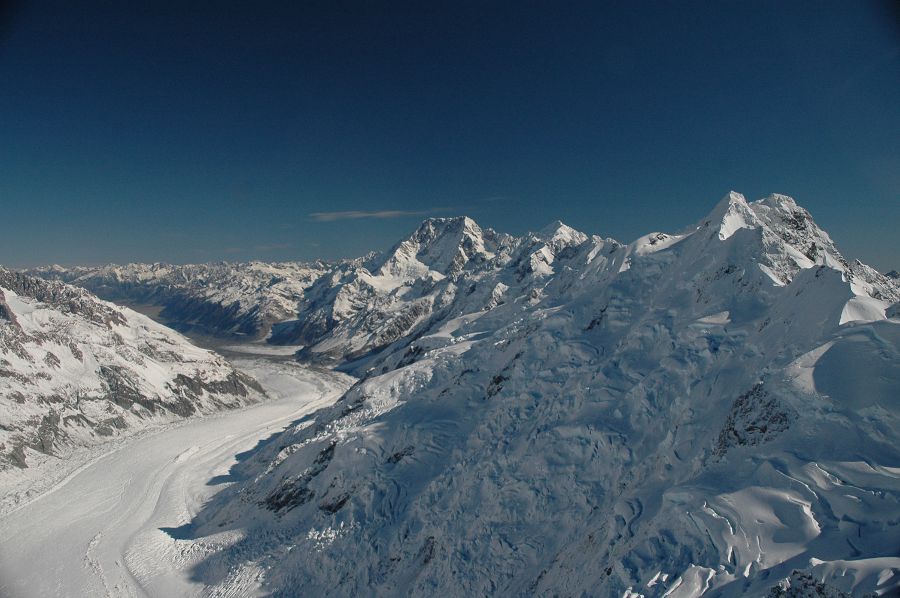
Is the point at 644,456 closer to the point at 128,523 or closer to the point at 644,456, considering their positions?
the point at 644,456

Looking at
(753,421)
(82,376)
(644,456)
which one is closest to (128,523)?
(644,456)

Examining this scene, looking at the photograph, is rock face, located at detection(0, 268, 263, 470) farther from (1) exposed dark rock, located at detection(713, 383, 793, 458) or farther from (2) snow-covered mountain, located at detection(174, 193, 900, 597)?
(1) exposed dark rock, located at detection(713, 383, 793, 458)

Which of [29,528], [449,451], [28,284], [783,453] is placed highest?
[28,284]

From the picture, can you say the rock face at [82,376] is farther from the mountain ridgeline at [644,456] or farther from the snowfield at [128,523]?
the mountain ridgeline at [644,456]

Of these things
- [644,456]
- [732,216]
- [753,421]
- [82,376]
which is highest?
[732,216]

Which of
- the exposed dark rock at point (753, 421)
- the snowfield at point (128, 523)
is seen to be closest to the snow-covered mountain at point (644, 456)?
the exposed dark rock at point (753, 421)

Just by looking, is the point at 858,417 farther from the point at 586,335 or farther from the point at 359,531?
the point at 359,531

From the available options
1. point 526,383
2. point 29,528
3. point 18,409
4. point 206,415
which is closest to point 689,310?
point 526,383
